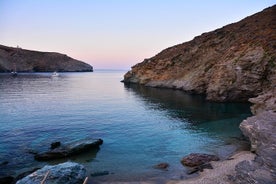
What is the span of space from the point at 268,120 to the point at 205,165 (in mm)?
7159

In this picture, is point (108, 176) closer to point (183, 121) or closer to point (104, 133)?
point (104, 133)

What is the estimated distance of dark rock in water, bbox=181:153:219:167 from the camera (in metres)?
25.5

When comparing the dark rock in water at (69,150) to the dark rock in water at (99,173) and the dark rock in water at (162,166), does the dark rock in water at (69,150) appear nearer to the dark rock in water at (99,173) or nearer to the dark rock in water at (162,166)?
the dark rock in water at (99,173)

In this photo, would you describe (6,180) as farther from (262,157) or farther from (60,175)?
(262,157)

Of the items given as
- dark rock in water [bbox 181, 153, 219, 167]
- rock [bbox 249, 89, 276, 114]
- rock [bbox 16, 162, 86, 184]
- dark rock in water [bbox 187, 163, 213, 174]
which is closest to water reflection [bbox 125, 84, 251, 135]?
rock [bbox 249, 89, 276, 114]

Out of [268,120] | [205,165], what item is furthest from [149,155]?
[268,120]

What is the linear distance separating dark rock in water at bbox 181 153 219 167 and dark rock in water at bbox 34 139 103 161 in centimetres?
1074

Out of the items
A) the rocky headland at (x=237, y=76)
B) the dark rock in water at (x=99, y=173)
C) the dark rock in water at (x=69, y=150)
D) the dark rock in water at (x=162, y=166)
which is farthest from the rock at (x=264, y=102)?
the dark rock in water at (x=69, y=150)

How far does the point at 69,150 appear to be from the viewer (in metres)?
28.4

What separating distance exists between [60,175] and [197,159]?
13335 mm

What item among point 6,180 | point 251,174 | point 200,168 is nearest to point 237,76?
point 200,168

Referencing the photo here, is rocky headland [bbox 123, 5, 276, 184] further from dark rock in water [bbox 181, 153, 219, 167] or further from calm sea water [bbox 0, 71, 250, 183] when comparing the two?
calm sea water [bbox 0, 71, 250, 183]

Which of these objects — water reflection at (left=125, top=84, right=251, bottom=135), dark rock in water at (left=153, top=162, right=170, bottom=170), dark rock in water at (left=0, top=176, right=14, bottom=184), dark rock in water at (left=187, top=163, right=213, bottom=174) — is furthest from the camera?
water reflection at (left=125, top=84, right=251, bottom=135)

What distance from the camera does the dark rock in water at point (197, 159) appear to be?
25.5m
